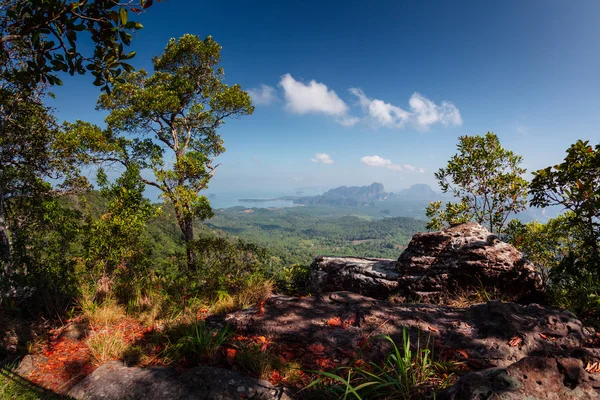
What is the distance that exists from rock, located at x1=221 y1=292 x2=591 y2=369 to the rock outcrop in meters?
1.61

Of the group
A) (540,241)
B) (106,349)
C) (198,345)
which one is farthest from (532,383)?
(540,241)

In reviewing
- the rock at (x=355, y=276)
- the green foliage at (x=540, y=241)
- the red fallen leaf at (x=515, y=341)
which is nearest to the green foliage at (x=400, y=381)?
the red fallen leaf at (x=515, y=341)

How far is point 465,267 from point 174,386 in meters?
5.81

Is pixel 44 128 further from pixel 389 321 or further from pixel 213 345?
pixel 389 321

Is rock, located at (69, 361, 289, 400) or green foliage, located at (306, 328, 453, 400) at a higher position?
green foliage, located at (306, 328, 453, 400)

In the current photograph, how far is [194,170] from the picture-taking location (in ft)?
33.7

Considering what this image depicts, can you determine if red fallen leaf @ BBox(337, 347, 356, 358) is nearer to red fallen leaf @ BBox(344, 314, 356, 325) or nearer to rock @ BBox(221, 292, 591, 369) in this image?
rock @ BBox(221, 292, 591, 369)

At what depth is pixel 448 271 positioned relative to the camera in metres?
5.64

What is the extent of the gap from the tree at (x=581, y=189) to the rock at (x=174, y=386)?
5870 millimetres

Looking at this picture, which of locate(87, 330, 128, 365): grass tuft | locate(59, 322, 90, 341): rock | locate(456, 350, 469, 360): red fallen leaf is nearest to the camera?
locate(456, 350, 469, 360): red fallen leaf

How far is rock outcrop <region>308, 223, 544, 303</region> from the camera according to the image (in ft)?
17.1

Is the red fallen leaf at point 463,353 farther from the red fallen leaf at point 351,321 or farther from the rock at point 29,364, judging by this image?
the rock at point 29,364

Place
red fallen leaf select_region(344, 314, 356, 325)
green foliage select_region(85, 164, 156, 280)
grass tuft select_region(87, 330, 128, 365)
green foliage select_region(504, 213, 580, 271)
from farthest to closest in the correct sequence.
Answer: green foliage select_region(504, 213, 580, 271)
green foliage select_region(85, 164, 156, 280)
red fallen leaf select_region(344, 314, 356, 325)
grass tuft select_region(87, 330, 128, 365)

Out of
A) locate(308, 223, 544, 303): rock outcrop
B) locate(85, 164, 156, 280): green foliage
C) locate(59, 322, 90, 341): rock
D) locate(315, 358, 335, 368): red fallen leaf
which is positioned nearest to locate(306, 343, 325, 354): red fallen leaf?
locate(315, 358, 335, 368): red fallen leaf
